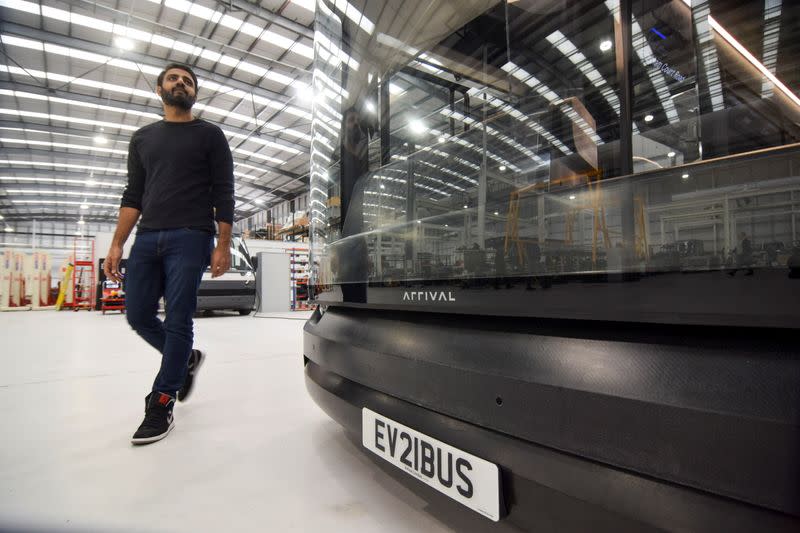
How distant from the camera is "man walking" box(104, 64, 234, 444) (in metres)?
1.38

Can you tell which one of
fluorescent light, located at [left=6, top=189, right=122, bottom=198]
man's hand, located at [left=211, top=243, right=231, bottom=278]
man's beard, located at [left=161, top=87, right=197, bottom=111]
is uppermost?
fluorescent light, located at [left=6, top=189, right=122, bottom=198]

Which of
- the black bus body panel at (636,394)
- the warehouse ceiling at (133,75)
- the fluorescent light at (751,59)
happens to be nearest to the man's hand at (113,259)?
the black bus body panel at (636,394)

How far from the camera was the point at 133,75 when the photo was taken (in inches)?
360

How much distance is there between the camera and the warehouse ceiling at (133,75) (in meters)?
7.05

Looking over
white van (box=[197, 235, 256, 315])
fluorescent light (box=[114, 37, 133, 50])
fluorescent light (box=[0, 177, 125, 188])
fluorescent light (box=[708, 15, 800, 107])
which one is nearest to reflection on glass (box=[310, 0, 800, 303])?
fluorescent light (box=[708, 15, 800, 107])

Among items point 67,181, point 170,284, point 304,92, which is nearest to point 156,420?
point 170,284

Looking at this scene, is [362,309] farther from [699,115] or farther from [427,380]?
[699,115]

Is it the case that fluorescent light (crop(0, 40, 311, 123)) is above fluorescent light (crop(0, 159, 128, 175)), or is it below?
above

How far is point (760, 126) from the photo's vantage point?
0.52 m

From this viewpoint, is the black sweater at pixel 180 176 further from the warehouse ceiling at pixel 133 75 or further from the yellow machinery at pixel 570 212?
the warehouse ceiling at pixel 133 75

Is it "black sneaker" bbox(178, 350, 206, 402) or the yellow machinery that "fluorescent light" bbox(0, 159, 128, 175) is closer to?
"black sneaker" bbox(178, 350, 206, 402)

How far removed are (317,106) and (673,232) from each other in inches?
45.3

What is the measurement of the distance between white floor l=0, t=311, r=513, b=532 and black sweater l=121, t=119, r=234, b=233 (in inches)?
28.4

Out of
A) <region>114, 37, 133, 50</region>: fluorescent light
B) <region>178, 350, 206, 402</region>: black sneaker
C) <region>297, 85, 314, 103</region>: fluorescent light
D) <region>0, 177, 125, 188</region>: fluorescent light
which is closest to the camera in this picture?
<region>178, 350, 206, 402</region>: black sneaker
